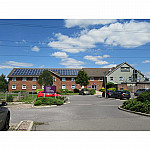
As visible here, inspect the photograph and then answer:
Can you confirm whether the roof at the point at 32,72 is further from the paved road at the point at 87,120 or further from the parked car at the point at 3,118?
the parked car at the point at 3,118

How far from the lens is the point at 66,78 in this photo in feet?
181

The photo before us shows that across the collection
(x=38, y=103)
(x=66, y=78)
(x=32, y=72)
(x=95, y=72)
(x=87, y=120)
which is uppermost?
(x=95, y=72)

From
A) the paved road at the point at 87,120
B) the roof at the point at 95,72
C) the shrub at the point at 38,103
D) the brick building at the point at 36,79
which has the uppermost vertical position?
the roof at the point at 95,72

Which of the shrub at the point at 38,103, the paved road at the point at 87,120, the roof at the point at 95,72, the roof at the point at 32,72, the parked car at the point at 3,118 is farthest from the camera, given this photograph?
the roof at the point at 95,72

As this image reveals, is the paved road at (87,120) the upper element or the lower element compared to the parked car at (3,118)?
lower

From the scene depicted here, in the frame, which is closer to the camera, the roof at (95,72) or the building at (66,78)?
the building at (66,78)

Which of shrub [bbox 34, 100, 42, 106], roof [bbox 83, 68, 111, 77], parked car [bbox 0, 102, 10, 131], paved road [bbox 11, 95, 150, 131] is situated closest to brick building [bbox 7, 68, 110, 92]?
roof [bbox 83, 68, 111, 77]

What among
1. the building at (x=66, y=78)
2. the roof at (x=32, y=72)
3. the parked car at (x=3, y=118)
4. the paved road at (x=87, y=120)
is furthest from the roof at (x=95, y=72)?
the parked car at (x=3, y=118)

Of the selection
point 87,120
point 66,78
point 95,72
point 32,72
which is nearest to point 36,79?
point 32,72

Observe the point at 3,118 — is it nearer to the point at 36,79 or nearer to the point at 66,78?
the point at 36,79

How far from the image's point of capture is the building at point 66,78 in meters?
54.0

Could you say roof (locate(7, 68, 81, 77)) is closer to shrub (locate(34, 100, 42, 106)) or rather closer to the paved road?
shrub (locate(34, 100, 42, 106))

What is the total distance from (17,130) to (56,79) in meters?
47.2
